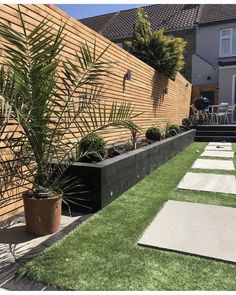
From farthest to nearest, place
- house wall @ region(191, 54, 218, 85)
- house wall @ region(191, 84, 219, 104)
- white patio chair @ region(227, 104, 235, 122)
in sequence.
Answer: house wall @ region(191, 54, 218, 85), house wall @ region(191, 84, 219, 104), white patio chair @ region(227, 104, 235, 122)

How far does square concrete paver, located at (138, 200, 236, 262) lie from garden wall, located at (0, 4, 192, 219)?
184 cm

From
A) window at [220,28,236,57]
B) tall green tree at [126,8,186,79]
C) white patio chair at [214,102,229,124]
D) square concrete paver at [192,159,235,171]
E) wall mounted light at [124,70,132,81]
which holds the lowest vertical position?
square concrete paver at [192,159,235,171]

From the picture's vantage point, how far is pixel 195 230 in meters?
3.62

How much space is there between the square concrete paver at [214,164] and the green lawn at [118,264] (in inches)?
148

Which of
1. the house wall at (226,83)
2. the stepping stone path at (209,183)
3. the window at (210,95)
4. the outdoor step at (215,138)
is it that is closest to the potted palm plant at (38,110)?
the stepping stone path at (209,183)

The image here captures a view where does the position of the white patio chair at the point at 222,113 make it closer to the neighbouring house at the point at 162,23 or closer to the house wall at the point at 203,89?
the house wall at the point at 203,89

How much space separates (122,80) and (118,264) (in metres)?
5.46

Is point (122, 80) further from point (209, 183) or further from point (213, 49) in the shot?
point (213, 49)

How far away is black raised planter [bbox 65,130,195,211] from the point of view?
4152 mm

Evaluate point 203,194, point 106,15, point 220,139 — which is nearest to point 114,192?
point 203,194

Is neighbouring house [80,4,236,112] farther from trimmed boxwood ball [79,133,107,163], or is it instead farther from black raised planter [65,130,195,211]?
trimmed boxwood ball [79,133,107,163]

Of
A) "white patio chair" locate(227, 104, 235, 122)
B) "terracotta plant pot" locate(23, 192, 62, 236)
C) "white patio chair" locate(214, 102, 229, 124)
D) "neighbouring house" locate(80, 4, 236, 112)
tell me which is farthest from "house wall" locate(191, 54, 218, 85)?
"terracotta plant pot" locate(23, 192, 62, 236)

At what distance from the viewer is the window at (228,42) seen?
20953 millimetres

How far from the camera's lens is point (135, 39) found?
11.5m
